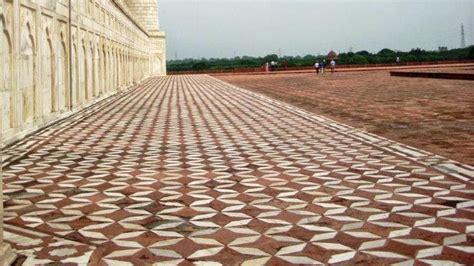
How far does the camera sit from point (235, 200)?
15.4 ft

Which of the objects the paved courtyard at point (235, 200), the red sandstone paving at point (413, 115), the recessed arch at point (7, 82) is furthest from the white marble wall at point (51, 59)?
the red sandstone paving at point (413, 115)

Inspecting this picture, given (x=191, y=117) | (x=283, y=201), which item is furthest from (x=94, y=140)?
(x=283, y=201)

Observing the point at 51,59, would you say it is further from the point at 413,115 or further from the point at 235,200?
the point at 413,115

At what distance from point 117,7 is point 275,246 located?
60.1 feet

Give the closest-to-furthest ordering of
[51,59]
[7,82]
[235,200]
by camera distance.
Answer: [235,200], [7,82], [51,59]

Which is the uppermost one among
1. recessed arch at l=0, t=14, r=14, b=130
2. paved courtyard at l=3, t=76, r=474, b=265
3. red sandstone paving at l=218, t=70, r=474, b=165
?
recessed arch at l=0, t=14, r=14, b=130

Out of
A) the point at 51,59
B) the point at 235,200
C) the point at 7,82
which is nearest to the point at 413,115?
the point at 51,59

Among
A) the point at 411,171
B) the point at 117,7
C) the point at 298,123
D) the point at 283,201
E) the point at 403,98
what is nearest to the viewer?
the point at 283,201

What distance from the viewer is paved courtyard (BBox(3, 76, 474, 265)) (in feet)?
11.1

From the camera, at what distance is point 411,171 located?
575 cm

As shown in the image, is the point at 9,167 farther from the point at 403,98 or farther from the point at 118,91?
the point at 118,91

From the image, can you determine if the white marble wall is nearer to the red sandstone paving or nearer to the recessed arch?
the recessed arch

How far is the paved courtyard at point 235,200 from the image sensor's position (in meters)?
3.39

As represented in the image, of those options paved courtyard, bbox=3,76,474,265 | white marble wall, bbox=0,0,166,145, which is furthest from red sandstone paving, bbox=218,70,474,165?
white marble wall, bbox=0,0,166,145
